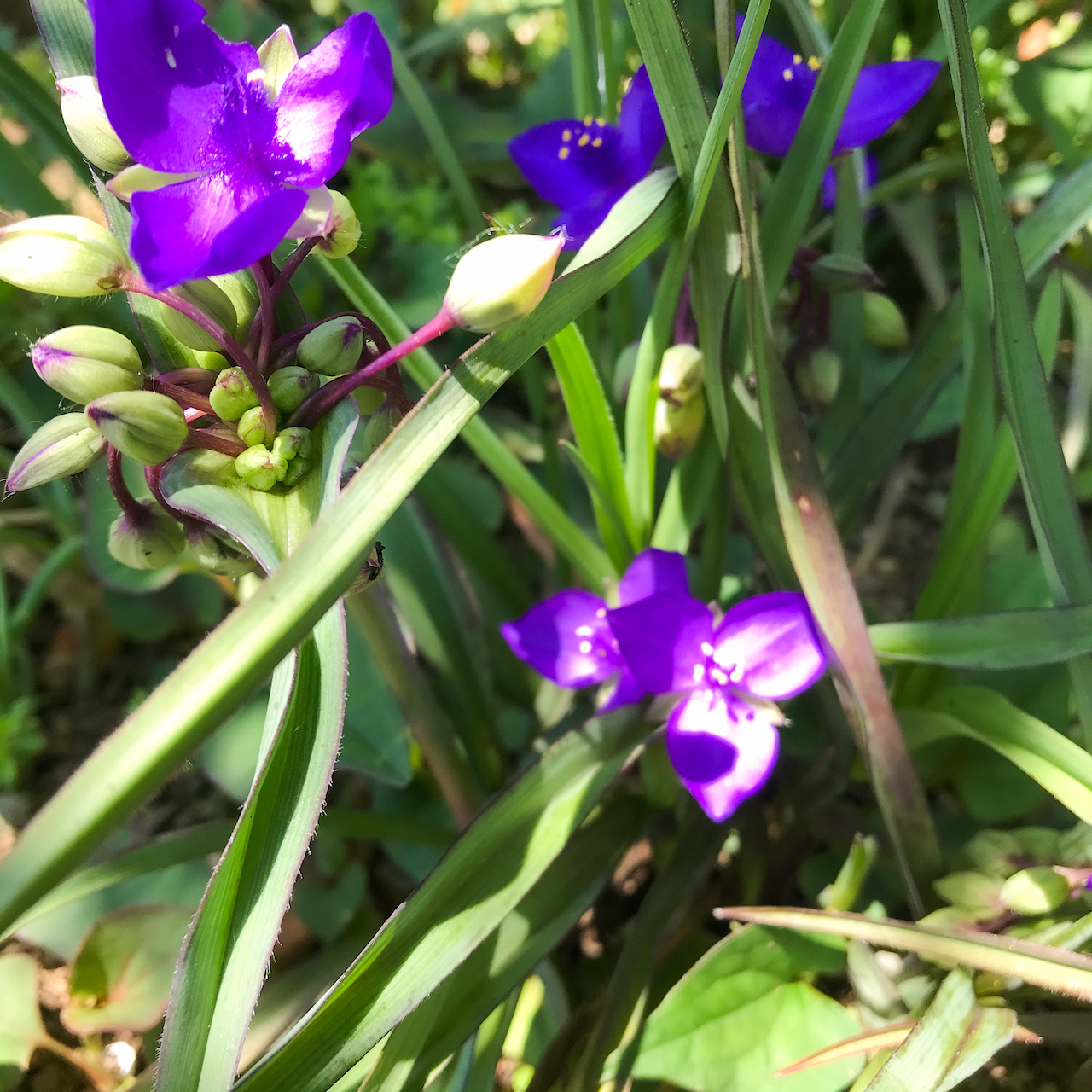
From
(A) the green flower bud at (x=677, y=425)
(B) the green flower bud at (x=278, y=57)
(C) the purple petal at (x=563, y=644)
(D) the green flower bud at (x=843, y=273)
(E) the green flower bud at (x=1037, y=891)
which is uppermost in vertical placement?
(B) the green flower bud at (x=278, y=57)

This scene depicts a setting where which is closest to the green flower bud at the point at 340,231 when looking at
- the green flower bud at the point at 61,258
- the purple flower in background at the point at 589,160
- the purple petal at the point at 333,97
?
the purple petal at the point at 333,97

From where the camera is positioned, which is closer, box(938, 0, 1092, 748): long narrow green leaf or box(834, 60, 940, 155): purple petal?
box(938, 0, 1092, 748): long narrow green leaf

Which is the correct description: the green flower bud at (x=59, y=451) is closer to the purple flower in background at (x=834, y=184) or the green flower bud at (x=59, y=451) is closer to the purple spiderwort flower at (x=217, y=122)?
the purple spiderwort flower at (x=217, y=122)

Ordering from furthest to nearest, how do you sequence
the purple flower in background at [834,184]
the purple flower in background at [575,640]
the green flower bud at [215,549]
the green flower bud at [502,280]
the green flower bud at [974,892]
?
the purple flower in background at [834,184] < the purple flower in background at [575,640] < the green flower bud at [974,892] < the green flower bud at [215,549] < the green flower bud at [502,280]

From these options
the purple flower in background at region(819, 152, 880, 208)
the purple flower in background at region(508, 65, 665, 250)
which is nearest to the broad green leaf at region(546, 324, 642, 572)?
the purple flower in background at region(508, 65, 665, 250)

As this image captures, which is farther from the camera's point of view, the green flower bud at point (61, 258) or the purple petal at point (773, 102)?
the purple petal at point (773, 102)

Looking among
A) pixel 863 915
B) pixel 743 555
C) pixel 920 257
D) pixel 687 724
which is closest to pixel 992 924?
pixel 863 915

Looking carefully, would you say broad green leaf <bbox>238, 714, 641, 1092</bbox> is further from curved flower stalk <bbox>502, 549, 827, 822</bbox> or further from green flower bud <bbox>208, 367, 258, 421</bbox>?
green flower bud <bbox>208, 367, 258, 421</bbox>

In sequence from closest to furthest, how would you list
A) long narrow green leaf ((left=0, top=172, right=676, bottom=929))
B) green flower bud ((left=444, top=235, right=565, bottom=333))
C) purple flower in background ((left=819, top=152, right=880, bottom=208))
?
long narrow green leaf ((left=0, top=172, right=676, bottom=929)) → green flower bud ((left=444, top=235, right=565, bottom=333)) → purple flower in background ((left=819, top=152, right=880, bottom=208))
